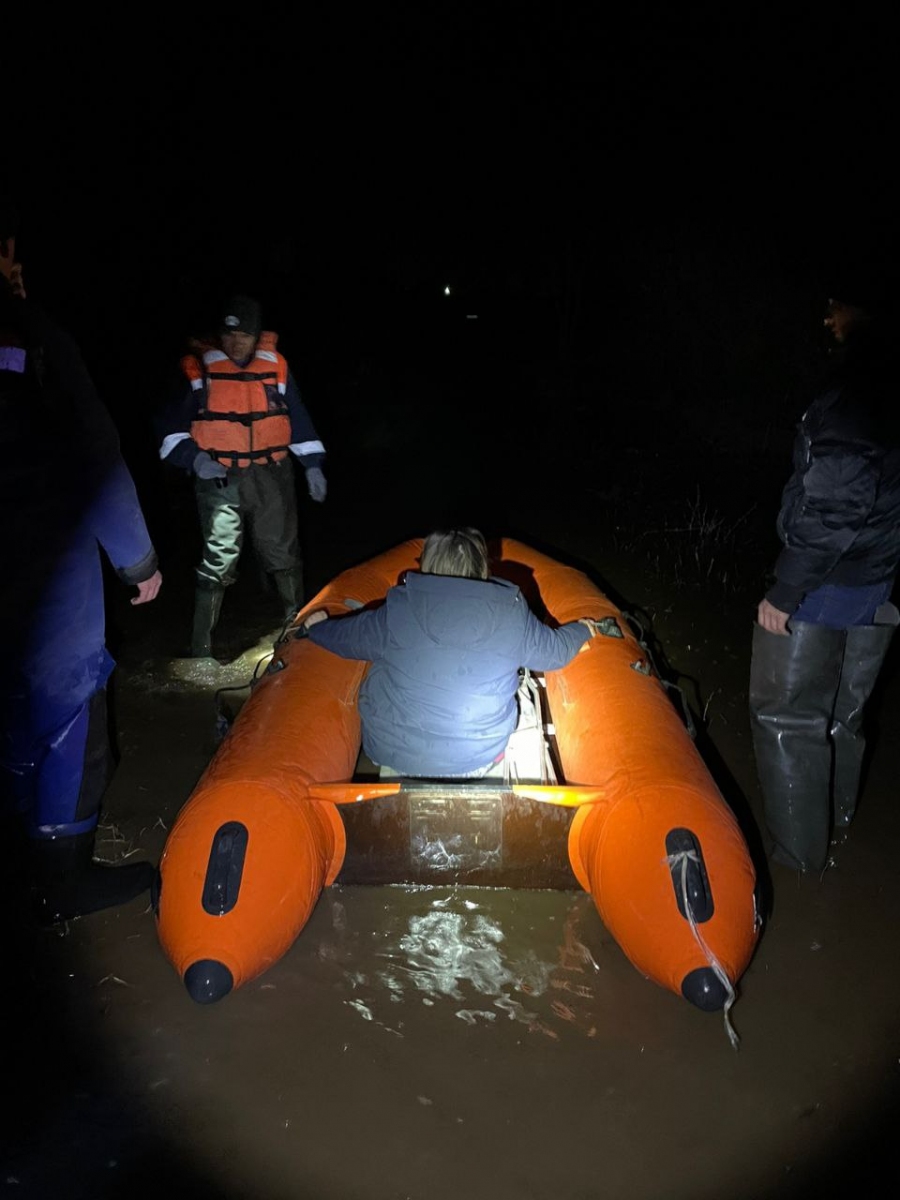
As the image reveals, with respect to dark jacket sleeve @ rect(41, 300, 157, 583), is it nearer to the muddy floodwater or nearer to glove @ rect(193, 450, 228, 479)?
the muddy floodwater

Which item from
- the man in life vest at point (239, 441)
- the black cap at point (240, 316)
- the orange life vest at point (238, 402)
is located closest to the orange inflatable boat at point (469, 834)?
the man in life vest at point (239, 441)

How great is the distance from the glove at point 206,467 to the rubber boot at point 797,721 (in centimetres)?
284

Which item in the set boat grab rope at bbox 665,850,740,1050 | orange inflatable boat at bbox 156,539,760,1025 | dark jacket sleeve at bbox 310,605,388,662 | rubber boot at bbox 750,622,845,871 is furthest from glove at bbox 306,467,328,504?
boat grab rope at bbox 665,850,740,1050

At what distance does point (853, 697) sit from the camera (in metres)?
2.98

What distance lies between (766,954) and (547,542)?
523cm

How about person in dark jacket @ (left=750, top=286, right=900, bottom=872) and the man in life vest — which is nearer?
person in dark jacket @ (left=750, top=286, right=900, bottom=872)

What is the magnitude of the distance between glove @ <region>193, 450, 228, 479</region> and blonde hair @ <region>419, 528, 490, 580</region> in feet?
6.47

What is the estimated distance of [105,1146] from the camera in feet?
6.72

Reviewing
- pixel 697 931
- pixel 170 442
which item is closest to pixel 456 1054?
pixel 697 931

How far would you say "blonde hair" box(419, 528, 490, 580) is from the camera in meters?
2.64

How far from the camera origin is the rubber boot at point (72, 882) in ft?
8.47

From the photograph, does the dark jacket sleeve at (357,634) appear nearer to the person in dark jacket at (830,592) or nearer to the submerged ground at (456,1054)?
the submerged ground at (456,1054)

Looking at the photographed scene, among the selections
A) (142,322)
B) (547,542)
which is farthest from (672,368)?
(142,322)

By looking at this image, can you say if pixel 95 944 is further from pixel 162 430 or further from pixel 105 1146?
pixel 162 430
